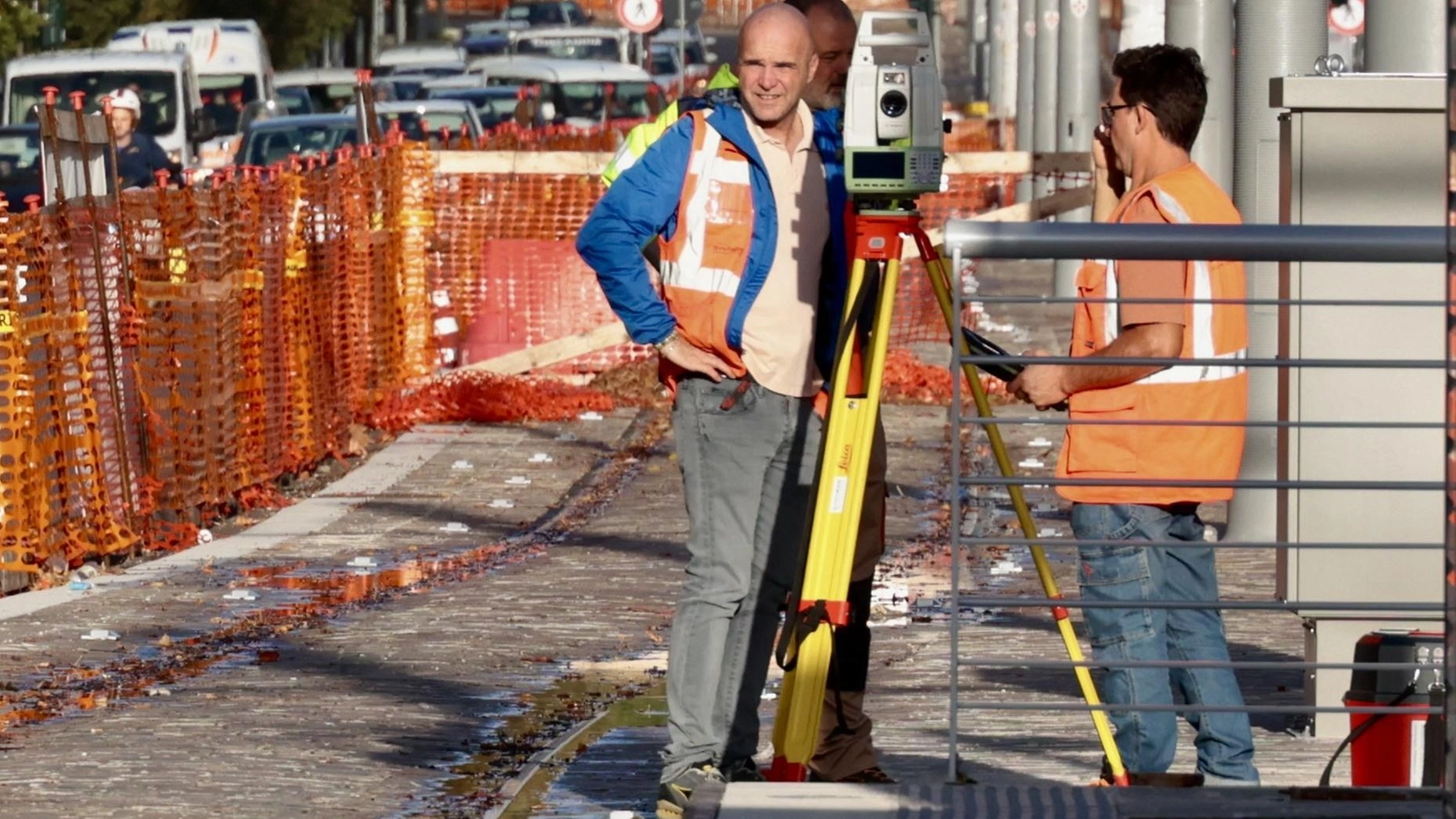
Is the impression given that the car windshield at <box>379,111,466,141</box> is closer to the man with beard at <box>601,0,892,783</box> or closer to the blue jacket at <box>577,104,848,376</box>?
the man with beard at <box>601,0,892,783</box>

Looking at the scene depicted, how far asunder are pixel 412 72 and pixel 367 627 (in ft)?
126

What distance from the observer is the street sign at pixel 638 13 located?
4009 cm

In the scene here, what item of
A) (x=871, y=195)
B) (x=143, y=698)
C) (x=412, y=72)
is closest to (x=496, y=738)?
(x=143, y=698)

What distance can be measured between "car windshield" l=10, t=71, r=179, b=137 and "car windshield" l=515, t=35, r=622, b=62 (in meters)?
19.6

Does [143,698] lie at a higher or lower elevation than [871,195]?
lower

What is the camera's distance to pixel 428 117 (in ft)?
102

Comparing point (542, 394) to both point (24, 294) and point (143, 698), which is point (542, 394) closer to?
point (24, 294)

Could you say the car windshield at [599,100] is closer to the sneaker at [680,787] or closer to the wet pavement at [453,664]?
the wet pavement at [453,664]

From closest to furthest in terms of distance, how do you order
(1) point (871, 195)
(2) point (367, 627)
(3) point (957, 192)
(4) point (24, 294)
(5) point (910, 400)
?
(1) point (871, 195) → (2) point (367, 627) → (4) point (24, 294) → (5) point (910, 400) → (3) point (957, 192)

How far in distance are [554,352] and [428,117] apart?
45.6ft

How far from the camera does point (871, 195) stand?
5.71m

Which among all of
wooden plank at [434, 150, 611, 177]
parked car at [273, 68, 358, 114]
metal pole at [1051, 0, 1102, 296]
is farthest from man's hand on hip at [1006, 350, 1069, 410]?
parked car at [273, 68, 358, 114]

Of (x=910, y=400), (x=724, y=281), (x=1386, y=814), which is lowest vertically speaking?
(x=910, y=400)

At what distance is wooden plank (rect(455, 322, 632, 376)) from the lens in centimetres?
1766
